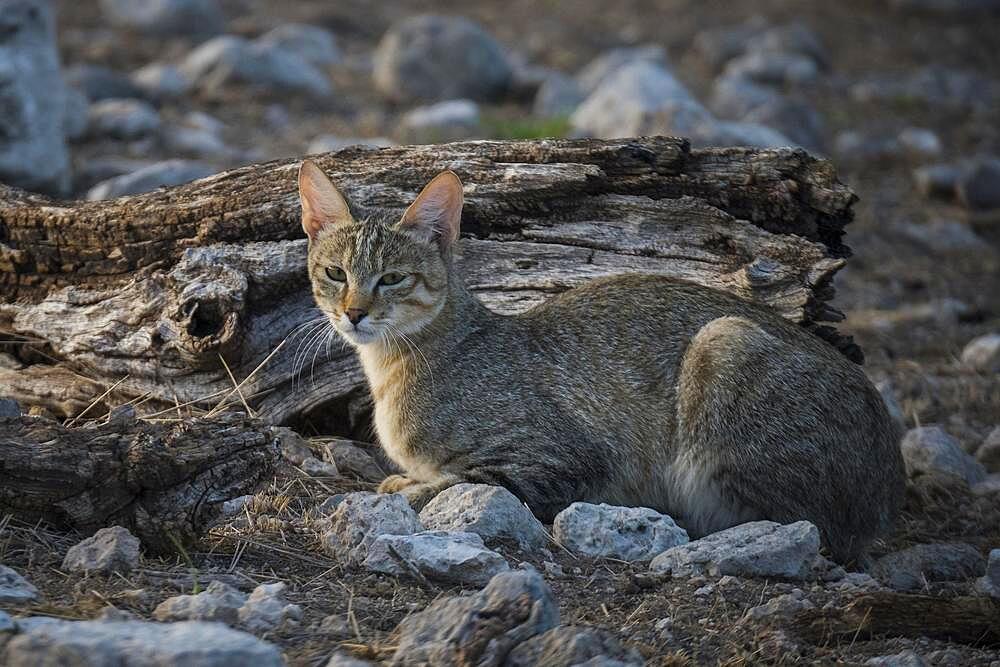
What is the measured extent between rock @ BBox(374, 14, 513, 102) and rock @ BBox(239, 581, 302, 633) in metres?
10.9

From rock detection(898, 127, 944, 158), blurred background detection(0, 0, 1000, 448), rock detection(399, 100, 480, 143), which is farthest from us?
rock detection(898, 127, 944, 158)

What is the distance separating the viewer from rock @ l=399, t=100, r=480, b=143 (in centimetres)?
1280

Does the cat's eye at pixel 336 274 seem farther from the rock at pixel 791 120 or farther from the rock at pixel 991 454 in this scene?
the rock at pixel 791 120

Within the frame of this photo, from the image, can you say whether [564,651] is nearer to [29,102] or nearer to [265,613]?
[265,613]

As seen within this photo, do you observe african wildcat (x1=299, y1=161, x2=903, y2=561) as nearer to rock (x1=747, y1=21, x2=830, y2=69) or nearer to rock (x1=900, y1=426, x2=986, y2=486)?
rock (x1=900, y1=426, x2=986, y2=486)

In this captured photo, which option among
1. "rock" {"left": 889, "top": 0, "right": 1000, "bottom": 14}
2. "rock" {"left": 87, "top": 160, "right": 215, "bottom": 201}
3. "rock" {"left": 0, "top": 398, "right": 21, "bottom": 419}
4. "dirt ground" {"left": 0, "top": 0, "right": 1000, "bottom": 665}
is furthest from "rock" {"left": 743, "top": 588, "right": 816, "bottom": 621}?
"rock" {"left": 889, "top": 0, "right": 1000, "bottom": 14}

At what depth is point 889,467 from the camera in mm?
5922

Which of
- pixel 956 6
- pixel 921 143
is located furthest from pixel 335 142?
pixel 956 6

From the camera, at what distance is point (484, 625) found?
3.81 m

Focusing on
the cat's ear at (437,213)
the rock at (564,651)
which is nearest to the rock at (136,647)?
the rock at (564,651)

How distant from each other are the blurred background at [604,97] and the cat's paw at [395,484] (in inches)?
152

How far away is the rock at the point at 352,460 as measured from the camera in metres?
6.39

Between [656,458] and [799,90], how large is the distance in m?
11.7

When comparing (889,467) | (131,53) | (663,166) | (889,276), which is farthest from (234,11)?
(889,467)
